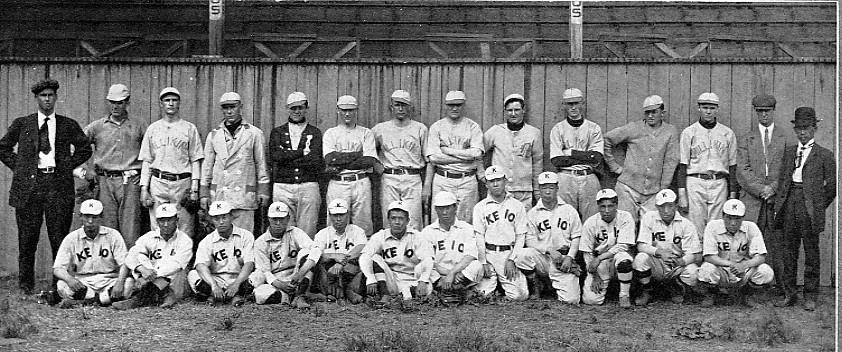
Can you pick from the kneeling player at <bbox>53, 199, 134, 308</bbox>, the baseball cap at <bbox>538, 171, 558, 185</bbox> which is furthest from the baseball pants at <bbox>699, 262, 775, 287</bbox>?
the kneeling player at <bbox>53, 199, 134, 308</bbox>

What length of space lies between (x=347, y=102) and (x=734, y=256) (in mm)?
3935

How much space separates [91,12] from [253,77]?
12.0 feet

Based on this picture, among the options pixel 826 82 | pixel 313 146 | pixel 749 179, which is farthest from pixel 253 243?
pixel 826 82

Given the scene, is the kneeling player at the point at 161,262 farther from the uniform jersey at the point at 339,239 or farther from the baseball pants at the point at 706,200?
the baseball pants at the point at 706,200

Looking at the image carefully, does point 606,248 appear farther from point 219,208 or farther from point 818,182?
point 219,208

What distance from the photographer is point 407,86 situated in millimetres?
10117

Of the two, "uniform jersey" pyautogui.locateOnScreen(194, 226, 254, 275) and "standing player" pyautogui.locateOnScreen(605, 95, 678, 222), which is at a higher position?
"standing player" pyautogui.locateOnScreen(605, 95, 678, 222)

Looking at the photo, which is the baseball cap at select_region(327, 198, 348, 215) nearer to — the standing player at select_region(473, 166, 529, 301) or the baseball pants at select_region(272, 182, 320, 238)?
the baseball pants at select_region(272, 182, 320, 238)

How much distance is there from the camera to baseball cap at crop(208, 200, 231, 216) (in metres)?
8.92

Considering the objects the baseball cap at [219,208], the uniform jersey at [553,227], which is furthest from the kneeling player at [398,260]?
the baseball cap at [219,208]

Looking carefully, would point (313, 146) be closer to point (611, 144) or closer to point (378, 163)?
point (378, 163)

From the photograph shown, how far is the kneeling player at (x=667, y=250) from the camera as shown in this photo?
344 inches

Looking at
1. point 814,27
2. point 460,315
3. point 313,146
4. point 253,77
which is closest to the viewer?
point 460,315

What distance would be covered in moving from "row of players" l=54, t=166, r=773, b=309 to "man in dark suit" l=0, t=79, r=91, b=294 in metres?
0.40
